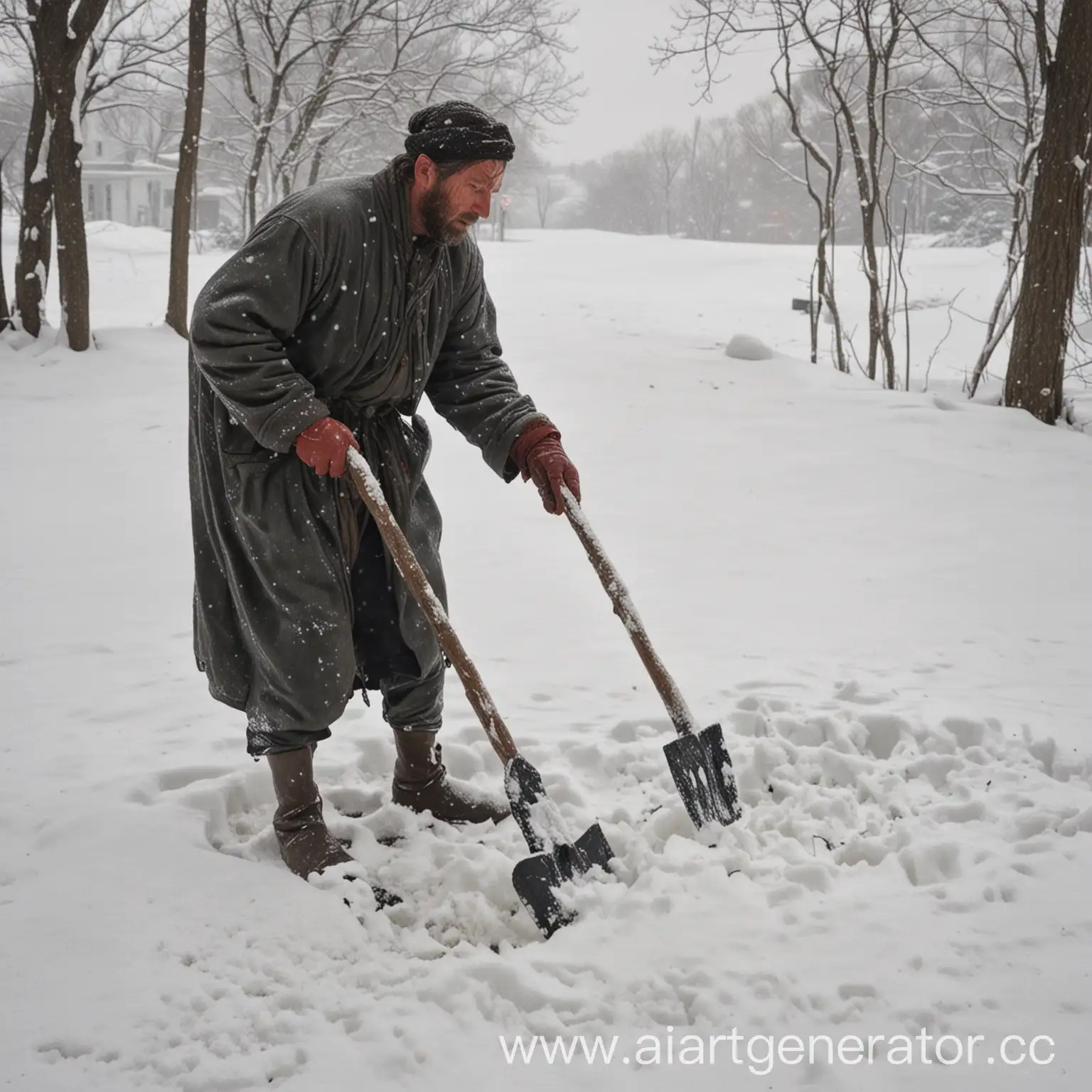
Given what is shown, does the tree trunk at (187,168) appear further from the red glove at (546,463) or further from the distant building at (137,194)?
the distant building at (137,194)

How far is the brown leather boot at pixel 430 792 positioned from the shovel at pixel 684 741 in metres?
0.56

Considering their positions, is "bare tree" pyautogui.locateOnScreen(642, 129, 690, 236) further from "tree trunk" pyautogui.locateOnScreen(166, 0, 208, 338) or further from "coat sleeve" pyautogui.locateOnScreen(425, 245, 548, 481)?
"coat sleeve" pyautogui.locateOnScreen(425, 245, 548, 481)

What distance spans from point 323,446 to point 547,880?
1127 mm

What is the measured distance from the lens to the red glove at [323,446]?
2387 mm

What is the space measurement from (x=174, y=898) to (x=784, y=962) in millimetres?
1446

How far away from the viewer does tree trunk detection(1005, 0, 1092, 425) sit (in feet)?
23.5

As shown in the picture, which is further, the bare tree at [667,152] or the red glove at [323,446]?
the bare tree at [667,152]

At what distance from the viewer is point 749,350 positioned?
34.7 feet

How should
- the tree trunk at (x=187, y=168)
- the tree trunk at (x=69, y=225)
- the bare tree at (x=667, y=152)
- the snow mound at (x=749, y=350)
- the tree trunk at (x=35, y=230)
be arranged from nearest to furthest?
the tree trunk at (x=69, y=225)
the tree trunk at (x=35, y=230)
the snow mound at (x=749, y=350)
the tree trunk at (x=187, y=168)
the bare tree at (x=667, y=152)

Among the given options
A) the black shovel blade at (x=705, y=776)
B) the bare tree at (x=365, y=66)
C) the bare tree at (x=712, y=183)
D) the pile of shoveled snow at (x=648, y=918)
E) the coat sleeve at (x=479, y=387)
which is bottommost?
the pile of shoveled snow at (x=648, y=918)

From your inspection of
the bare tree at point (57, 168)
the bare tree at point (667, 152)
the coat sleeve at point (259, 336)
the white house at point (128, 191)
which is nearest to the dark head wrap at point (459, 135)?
the coat sleeve at point (259, 336)

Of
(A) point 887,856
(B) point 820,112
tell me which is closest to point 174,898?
(A) point 887,856

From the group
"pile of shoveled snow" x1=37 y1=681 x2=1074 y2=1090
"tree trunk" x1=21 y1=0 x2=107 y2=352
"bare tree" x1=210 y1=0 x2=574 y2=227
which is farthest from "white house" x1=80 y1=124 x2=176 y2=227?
"pile of shoveled snow" x1=37 y1=681 x2=1074 y2=1090

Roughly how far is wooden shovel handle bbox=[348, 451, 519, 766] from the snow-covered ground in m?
0.53
